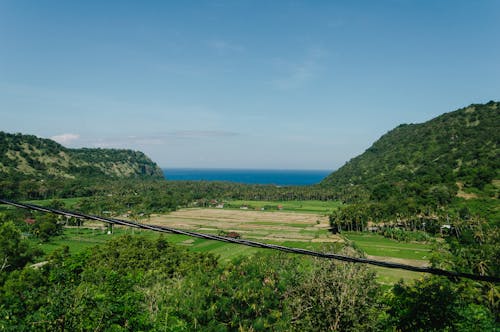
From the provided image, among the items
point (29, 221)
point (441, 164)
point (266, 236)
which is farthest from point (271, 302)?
point (441, 164)

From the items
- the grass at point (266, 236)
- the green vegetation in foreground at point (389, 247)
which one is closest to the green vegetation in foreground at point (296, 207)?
the grass at point (266, 236)

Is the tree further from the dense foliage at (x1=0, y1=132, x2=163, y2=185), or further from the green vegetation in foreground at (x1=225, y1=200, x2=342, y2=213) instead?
the dense foliage at (x1=0, y1=132, x2=163, y2=185)

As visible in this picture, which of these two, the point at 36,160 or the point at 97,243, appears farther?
the point at 36,160

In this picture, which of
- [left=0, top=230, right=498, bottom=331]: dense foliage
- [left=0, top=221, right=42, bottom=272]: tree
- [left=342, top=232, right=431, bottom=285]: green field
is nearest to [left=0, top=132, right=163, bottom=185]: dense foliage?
[left=0, top=221, right=42, bottom=272]: tree

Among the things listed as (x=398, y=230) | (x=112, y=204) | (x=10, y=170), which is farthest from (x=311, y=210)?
(x=10, y=170)

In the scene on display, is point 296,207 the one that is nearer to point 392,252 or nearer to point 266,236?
point 266,236

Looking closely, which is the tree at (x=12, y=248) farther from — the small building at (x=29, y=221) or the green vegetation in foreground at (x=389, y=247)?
the small building at (x=29, y=221)

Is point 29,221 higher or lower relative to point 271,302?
lower
